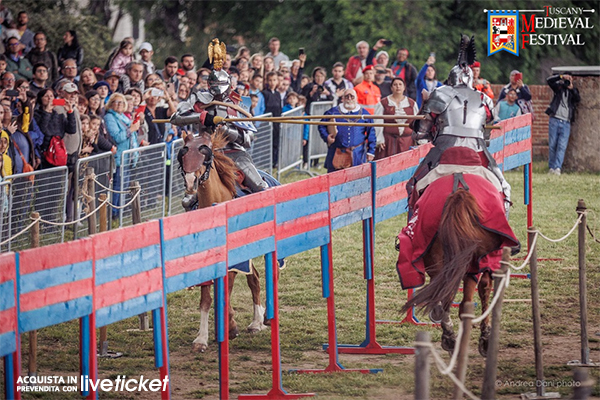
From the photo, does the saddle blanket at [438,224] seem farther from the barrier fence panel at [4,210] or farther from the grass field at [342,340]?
the barrier fence panel at [4,210]

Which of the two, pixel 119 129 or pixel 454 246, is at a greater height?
pixel 119 129

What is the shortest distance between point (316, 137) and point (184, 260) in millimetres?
13509

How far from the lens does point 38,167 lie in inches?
559

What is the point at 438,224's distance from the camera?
907 centimetres

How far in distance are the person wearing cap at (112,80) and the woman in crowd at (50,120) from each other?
2321mm

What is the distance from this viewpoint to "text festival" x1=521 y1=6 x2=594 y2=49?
28.5 metres

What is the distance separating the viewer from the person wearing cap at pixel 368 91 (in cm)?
1983

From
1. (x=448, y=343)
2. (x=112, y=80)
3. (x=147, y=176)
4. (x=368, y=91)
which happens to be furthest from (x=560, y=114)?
(x=448, y=343)

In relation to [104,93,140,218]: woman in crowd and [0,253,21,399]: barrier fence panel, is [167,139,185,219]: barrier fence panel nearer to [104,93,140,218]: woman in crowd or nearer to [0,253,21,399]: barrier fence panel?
[104,93,140,218]: woman in crowd

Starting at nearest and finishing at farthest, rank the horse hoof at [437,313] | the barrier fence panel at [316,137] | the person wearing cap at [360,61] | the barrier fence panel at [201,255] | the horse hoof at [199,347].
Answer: the barrier fence panel at [201,255]
the horse hoof at [437,313]
the horse hoof at [199,347]
the barrier fence panel at [316,137]
the person wearing cap at [360,61]

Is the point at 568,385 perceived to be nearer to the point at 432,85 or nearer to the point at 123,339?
the point at 123,339

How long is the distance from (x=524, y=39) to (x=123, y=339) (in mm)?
20990

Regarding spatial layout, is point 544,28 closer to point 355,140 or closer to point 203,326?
point 355,140

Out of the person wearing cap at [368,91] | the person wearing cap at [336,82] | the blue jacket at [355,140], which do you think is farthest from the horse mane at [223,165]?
the person wearing cap at [336,82]
